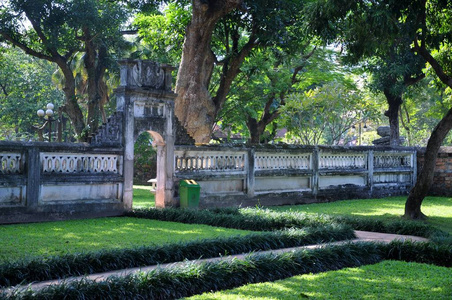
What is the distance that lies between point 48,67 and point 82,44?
833 inches

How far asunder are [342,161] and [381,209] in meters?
3.60

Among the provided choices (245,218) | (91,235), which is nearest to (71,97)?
(245,218)

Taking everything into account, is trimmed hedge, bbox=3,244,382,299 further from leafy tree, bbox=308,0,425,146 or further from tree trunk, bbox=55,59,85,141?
tree trunk, bbox=55,59,85,141

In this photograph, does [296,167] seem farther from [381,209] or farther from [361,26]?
[361,26]

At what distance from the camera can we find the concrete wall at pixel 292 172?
15195mm

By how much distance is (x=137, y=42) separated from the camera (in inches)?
1297

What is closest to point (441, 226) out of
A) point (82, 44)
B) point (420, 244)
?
point (420, 244)

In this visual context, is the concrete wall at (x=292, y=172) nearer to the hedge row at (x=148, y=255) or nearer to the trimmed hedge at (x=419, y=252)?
the hedge row at (x=148, y=255)

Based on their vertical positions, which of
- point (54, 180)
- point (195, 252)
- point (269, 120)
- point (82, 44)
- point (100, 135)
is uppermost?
point (82, 44)

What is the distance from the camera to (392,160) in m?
21.3

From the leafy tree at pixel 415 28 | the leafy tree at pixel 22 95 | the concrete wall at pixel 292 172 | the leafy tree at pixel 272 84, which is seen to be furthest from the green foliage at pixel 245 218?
the leafy tree at pixel 22 95

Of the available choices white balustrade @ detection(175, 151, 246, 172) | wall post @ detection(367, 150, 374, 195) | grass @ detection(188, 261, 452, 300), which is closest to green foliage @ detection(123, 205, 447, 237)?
white balustrade @ detection(175, 151, 246, 172)

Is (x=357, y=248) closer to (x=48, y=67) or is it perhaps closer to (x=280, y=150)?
(x=280, y=150)

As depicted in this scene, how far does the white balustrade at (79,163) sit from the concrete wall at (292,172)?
1878 mm
